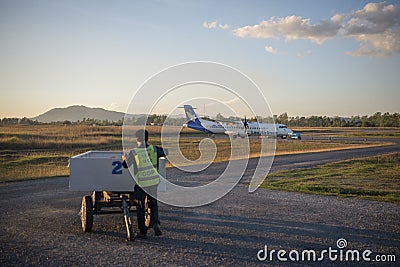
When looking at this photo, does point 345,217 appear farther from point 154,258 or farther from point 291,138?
point 291,138

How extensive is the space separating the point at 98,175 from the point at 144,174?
1128 millimetres

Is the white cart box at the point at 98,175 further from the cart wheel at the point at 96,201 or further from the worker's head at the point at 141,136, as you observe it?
the worker's head at the point at 141,136

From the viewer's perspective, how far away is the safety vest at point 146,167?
7.71 metres

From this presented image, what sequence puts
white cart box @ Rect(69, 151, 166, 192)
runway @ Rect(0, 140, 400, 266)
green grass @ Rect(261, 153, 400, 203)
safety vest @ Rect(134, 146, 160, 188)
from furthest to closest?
green grass @ Rect(261, 153, 400, 203) < white cart box @ Rect(69, 151, 166, 192) < safety vest @ Rect(134, 146, 160, 188) < runway @ Rect(0, 140, 400, 266)

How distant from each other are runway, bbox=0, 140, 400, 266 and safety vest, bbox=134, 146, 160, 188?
1.22 meters

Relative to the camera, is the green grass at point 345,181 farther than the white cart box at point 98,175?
Yes

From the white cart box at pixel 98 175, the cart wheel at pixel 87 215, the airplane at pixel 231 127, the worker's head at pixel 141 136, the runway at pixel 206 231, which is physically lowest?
the runway at pixel 206 231

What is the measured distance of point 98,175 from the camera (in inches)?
321

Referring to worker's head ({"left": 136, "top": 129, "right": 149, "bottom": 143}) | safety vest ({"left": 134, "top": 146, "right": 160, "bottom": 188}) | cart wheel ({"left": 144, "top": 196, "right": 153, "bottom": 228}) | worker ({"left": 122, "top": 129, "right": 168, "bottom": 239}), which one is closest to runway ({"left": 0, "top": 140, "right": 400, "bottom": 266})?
cart wheel ({"left": 144, "top": 196, "right": 153, "bottom": 228})

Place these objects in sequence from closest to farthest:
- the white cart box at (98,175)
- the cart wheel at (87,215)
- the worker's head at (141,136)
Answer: the worker's head at (141,136)
the white cart box at (98,175)
the cart wheel at (87,215)

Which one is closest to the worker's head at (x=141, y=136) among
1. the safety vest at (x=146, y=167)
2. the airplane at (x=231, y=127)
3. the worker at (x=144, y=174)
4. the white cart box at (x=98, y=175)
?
the worker at (x=144, y=174)

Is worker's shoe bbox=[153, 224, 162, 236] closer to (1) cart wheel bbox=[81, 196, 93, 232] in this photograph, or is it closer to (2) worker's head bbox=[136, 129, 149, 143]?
(1) cart wheel bbox=[81, 196, 93, 232]

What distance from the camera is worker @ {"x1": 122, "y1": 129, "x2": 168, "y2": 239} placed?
7.72 metres

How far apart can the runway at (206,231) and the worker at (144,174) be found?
0.42 metres
